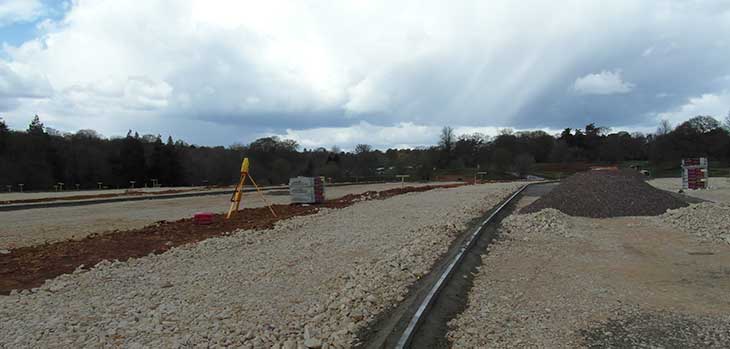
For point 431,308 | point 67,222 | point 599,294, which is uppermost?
point 67,222

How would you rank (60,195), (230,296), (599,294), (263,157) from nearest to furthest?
(230,296) → (599,294) → (60,195) → (263,157)

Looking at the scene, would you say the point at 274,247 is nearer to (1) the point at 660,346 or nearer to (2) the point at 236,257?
(2) the point at 236,257

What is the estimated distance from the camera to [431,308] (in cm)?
706

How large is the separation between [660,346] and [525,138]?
129448 millimetres

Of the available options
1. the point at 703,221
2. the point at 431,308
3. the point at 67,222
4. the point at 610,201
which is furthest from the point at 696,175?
the point at 67,222

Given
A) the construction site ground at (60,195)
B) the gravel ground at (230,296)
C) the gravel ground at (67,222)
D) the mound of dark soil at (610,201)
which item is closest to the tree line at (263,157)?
the construction site ground at (60,195)

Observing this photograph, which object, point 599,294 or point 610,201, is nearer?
point 599,294

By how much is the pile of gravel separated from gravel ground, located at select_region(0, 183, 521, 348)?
6.73 meters

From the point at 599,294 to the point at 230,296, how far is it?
5.29 metres

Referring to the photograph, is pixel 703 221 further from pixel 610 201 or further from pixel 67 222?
pixel 67 222

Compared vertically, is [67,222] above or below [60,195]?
below

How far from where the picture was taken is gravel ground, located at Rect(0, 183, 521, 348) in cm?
584

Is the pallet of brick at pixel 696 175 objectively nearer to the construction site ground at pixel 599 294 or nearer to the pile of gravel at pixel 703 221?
the pile of gravel at pixel 703 221

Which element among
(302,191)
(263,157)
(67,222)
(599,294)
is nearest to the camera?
(599,294)
